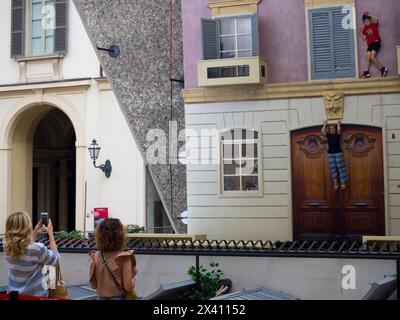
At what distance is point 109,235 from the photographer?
2299mm

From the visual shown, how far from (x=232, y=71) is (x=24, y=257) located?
239 centimetres

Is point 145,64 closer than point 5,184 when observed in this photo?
Yes

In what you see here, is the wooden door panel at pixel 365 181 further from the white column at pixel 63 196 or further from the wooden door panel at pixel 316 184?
the white column at pixel 63 196

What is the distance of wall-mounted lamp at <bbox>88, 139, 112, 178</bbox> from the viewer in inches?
297

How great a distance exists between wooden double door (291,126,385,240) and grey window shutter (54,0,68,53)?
14.7 feet

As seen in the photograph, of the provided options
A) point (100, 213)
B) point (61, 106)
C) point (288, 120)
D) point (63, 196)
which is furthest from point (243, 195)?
point (63, 196)

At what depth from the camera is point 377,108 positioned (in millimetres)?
3994

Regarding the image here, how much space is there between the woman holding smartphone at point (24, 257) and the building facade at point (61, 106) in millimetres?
4906

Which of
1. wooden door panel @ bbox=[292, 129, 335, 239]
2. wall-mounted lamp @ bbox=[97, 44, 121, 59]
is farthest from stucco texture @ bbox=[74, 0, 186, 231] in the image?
wooden door panel @ bbox=[292, 129, 335, 239]

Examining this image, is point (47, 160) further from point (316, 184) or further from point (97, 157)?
point (316, 184)

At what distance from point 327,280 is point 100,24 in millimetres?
2751

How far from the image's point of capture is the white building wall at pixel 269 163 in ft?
13.1

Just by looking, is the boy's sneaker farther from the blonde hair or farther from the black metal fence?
the blonde hair
